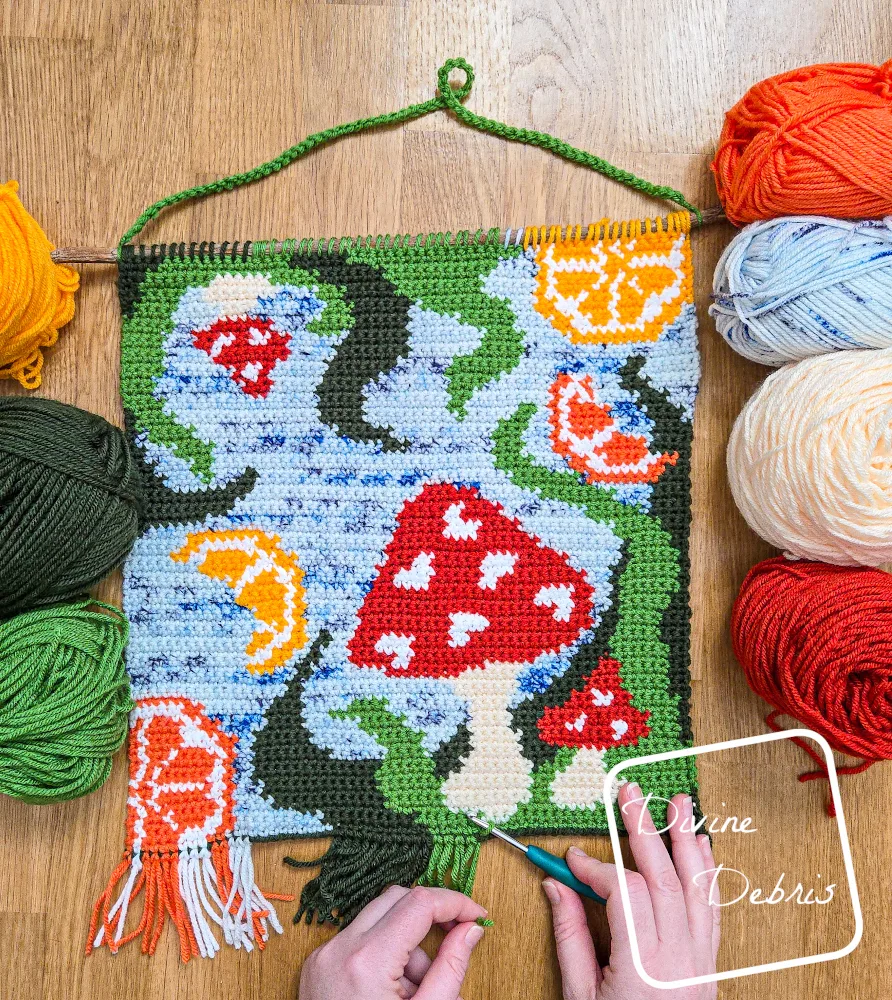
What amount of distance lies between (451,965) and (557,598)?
17.2 inches

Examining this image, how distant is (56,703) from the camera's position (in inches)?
34.5

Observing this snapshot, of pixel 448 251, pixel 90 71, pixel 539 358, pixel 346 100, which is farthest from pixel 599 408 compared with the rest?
pixel 90 71

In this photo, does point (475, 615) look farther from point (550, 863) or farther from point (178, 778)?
point (178, 778)

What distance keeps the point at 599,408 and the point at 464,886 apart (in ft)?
2.00

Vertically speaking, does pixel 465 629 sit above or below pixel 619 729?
above

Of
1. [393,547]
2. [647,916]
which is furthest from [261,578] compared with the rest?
[647,916]

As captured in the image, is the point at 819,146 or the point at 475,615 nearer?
the point at 819,146

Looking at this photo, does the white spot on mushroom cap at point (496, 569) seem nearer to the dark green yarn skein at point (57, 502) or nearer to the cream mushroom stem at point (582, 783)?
the cream mushroom stem at point (582, 783)

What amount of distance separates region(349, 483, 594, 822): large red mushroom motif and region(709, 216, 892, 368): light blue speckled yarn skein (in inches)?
14.3

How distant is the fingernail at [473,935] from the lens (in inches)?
36.0

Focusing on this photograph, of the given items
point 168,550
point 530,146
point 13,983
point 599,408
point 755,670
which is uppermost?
point 530,146

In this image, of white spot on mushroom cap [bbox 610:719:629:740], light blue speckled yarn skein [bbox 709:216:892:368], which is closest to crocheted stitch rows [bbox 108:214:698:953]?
white spot on mushroom cap [bbox 610:719:629:740]

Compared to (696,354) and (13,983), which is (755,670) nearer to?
(696,354)

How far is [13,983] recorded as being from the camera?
0.97 meters
